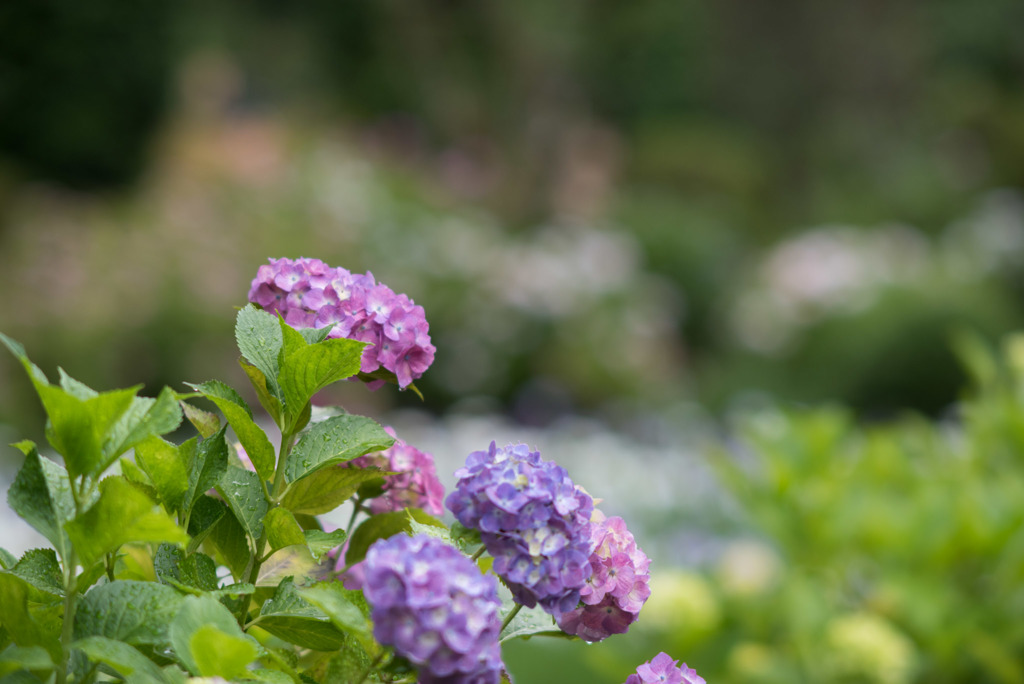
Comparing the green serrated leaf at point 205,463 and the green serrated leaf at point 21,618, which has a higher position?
the green serrated leaf at point 205,463

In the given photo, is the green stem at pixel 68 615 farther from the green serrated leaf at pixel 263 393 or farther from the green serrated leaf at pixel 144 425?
the green serrated leaf at pixel 263 393

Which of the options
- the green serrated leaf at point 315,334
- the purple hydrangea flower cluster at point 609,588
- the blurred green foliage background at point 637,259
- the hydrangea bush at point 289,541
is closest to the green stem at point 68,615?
the hydrangea bush at point 289,541

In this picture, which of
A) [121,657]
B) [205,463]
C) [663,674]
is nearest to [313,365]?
[205,463]

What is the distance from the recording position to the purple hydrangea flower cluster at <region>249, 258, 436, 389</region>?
72 cm

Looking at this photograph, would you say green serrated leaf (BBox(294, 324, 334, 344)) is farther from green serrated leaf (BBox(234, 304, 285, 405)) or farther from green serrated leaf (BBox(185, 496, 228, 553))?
green serrated leaf (BBox(185, 496, 228, 553))

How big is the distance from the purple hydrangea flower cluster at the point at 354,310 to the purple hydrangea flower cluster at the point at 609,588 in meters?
0.18

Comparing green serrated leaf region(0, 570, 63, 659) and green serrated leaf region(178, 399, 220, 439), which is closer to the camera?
green serrated leaf region(0, 570, 63, 659)

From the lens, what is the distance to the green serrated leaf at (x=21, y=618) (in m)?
0.60

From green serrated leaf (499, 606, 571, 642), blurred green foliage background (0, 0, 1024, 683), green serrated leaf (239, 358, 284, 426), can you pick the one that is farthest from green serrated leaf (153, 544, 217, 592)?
blurred green foliage background (0, 0, 1024, 683)

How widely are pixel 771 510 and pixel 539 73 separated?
7.88 m

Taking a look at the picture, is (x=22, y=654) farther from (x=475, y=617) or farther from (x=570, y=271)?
(x=570, y=271)

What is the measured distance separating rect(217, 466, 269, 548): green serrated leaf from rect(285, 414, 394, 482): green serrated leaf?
0.03 m

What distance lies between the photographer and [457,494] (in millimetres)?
649

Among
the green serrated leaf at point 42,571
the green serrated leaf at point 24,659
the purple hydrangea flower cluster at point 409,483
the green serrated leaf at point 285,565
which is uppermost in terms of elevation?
the purple hydrangea flower cluster at point 409,483
